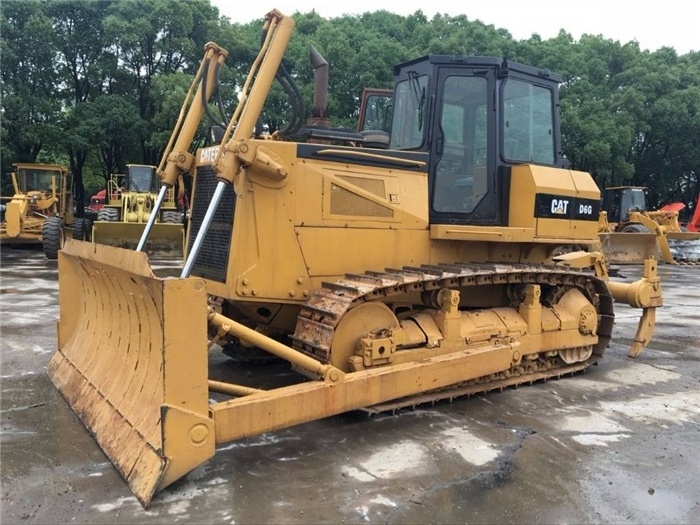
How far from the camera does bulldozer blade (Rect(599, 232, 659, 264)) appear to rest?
62.0ft

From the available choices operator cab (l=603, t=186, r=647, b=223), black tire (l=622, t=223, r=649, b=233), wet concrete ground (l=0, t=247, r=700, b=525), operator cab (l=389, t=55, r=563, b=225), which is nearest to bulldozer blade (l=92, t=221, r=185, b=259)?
wet concrete ground (l=0, t=247, r=700, b=525)

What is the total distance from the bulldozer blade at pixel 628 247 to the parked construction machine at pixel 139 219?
13.1m

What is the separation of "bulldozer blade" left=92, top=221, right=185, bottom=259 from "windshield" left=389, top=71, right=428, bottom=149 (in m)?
11.3

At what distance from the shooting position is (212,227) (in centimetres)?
→ 502

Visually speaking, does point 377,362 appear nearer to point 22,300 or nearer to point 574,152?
point 22,300

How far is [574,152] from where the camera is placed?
28734 millimetres

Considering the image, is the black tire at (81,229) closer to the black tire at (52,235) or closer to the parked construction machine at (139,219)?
the parked construction machine at (139,219)

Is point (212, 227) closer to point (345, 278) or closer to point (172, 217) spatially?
point (345, 278)

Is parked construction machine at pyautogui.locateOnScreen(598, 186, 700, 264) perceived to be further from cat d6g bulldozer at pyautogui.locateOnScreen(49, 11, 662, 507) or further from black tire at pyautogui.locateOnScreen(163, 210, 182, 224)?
cat d6g bulldozer at pyautogui.locateOnScreen(49, 11, 662, 507)

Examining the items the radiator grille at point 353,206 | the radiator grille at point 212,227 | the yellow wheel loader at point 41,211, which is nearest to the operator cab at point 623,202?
the yellow wheel loader at point 41,211

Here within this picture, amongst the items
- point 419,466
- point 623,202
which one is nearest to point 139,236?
point 419,466

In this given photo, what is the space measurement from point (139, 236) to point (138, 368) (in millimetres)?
13118

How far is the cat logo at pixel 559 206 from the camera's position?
600 centimetres

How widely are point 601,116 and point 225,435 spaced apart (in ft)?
97.4
